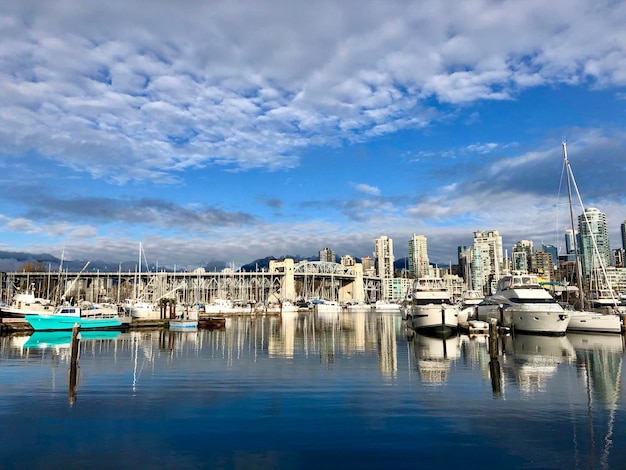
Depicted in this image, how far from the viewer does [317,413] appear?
1702 cm

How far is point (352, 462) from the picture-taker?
40.0 feet

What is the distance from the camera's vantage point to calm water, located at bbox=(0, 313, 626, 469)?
41.3 feet

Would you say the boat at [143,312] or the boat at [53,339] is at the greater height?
the boat at [143,312]

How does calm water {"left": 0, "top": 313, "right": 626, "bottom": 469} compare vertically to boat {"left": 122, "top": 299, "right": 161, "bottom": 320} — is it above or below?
below

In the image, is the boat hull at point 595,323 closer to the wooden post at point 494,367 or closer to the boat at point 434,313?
the boat at point 434,313

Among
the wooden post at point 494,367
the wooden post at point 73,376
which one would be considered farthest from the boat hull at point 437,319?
the wooden post at point 73,376

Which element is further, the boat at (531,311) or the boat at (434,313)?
the boat at (434,313)

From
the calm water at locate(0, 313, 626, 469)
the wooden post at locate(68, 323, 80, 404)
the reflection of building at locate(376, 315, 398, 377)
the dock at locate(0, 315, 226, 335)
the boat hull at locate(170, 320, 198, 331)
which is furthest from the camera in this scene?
the boat hull at locate(170, 320, 198, 331)

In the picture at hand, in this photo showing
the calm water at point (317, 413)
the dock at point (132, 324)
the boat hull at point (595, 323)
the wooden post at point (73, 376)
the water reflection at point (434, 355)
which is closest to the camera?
the calm water at point (317, 413)

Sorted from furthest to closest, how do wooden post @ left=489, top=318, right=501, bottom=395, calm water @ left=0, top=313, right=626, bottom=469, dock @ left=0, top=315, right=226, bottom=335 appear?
dock @ left=0, top=315, right=226, bottom=335 → wooden post @ left=489, top=318, right=501, bottom=395 → calm water @ left=0, top=313, right=626, bottom=469

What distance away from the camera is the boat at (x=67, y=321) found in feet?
183

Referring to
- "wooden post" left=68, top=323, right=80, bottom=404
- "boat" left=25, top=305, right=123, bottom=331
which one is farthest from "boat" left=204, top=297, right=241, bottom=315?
"wooden post" left=68, top=323, right=80, bottom=404

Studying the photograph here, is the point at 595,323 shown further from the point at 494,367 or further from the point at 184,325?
the point at 184,325

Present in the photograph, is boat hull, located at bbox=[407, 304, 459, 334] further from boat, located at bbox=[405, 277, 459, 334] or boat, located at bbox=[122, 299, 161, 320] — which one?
boat, located at bbox=[122, 299, 161, 320]
